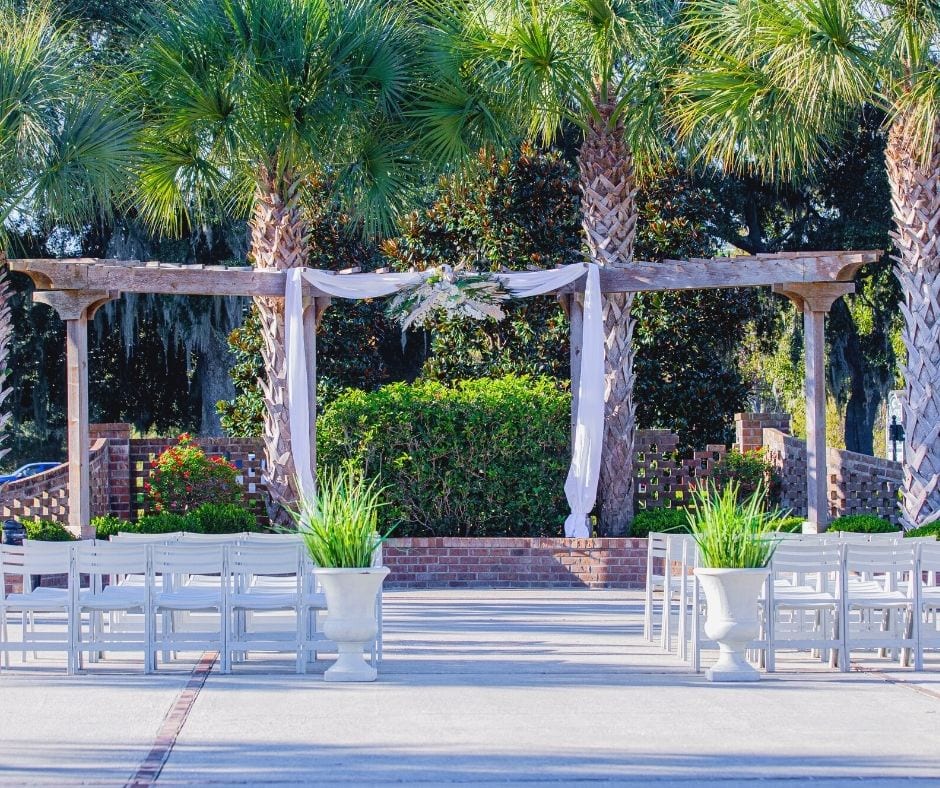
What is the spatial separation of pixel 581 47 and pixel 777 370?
25424 millimetres

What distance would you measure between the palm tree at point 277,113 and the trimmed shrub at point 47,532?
276 cm

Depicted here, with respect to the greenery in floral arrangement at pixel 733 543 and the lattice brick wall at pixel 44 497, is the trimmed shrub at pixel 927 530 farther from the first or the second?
the lattice brick wall at pixel 44 497

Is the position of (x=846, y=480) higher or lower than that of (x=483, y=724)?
higher

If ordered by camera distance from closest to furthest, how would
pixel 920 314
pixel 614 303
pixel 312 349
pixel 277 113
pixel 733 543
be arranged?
1. pixel 733 543
2. pixel 920 314
3. pixel 277 113
4. pixel 312 349
5. pixel 614 303

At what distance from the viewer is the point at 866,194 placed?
87.2 ft

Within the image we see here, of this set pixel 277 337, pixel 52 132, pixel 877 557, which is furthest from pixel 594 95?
pixel 877 557

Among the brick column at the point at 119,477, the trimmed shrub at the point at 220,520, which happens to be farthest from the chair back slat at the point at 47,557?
the brick column at the point at 119,477

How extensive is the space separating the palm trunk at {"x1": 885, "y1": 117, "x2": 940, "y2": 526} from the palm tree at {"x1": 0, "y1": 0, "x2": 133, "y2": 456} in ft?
28.8

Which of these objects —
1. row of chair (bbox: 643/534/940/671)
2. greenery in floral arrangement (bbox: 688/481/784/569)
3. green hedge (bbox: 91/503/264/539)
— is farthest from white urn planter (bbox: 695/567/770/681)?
green hedge (bbox: 91/503/264/539)

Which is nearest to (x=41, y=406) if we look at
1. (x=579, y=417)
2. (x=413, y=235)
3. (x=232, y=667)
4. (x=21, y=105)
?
(x=413, y=235)

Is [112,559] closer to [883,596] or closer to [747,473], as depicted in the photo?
[883,596]

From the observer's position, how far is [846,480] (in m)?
18.7

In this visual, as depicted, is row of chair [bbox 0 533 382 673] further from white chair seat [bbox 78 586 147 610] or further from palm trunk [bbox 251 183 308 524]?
palm trunk [bbox 251 183 308 524]

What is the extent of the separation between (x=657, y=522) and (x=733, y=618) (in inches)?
308
